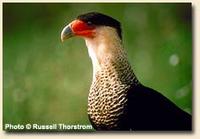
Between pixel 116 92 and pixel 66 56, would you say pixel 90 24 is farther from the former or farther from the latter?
pixel 116 92

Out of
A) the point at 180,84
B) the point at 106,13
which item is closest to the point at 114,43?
the point at 106,13

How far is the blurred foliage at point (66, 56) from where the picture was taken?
299 cm

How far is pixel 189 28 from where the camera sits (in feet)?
9.78

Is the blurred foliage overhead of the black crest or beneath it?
beneath

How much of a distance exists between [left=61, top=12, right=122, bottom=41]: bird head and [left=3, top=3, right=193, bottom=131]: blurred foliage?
0.02 m

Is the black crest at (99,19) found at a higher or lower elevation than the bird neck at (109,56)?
higher

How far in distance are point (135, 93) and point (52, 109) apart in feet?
1.09

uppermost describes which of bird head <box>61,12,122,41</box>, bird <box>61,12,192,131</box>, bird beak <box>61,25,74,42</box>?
bird head <box>61,12,122,41</box>

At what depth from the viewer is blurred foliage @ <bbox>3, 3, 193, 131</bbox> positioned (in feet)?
9.82

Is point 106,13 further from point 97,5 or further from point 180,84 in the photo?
point 180,84

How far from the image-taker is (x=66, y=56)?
3.01 meters

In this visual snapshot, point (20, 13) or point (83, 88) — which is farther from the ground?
point (20, 13)

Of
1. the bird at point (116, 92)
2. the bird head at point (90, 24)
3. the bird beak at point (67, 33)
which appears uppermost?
the bird head at point (90, 24)

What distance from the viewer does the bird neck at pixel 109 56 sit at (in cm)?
298
